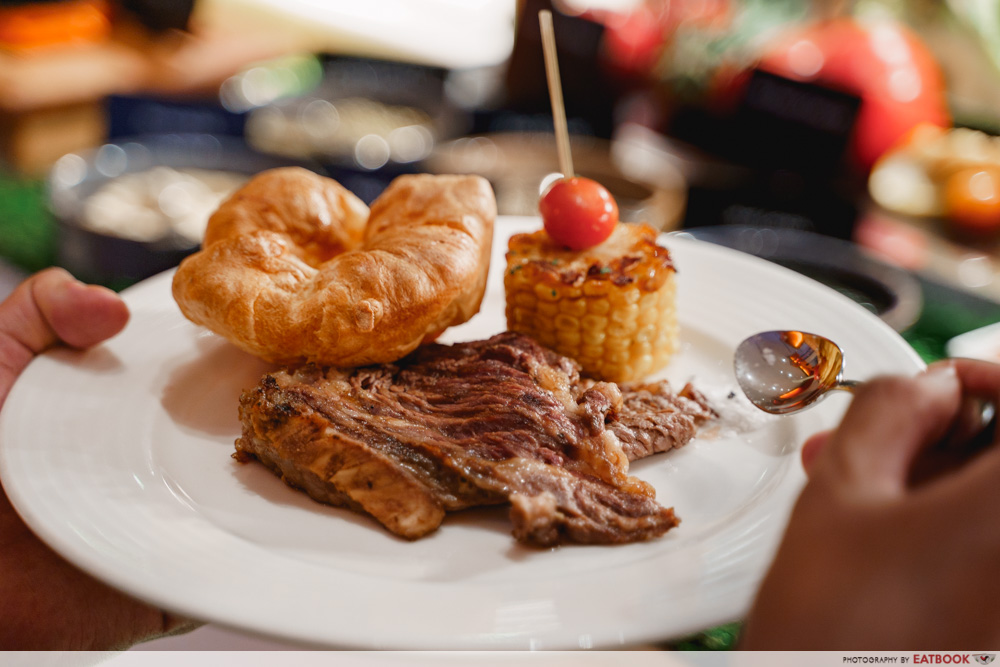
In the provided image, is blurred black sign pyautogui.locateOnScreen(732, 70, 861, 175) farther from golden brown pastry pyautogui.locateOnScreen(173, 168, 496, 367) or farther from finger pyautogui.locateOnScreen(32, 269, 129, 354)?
finger pyautogui.locateOnScreen(32, 269, 129, 354)

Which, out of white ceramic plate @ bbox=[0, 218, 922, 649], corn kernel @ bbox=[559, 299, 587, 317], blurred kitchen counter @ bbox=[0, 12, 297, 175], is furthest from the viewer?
blurred kitchen counter @ bbox=[0, 12, 297, 175]

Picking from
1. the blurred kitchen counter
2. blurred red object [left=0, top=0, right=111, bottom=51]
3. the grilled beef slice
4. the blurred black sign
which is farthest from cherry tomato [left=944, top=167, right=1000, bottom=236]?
blurred red object [left=0, top=0, right=111, bottom=51]

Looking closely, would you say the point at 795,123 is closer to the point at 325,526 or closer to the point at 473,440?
the point at 473,440

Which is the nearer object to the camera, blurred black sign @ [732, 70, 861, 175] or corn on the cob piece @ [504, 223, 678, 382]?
corn on the cob piece @ [504, 223, 678, 382]

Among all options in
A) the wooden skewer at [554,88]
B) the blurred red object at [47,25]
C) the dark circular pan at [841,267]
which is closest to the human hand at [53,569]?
the wooden skewer at [554,88]

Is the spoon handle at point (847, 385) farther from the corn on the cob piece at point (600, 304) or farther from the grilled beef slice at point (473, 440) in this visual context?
the corn on the cob piece at point (600, 304)

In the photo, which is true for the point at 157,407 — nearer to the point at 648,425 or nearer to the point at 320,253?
the point at 320,253

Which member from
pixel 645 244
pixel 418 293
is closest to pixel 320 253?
pixel 418 293

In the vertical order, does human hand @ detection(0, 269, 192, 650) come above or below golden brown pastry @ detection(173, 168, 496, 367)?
below
